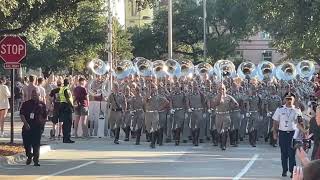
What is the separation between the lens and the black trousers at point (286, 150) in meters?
13.8

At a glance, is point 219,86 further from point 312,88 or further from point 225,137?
point 312,88

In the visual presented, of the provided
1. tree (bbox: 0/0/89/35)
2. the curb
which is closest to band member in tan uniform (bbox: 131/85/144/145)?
tree (bbox: 0/0/89/35)

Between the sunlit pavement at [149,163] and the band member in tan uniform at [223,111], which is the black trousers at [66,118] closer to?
the sunlit pavement at [149,163]

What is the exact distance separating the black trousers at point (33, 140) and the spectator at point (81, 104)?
6.34 m

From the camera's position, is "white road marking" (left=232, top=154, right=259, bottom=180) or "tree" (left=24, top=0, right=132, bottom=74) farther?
"tree" (left=24, top=0, right=132, bottom=74)

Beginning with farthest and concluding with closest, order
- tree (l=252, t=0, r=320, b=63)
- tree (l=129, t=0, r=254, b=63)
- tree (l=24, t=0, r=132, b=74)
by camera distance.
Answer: tree (l=129, t=0, r=254, b=63) < tree (l=24, t=0, r=132, b=74) < tree (l=252, t=0, r=320, b=63)

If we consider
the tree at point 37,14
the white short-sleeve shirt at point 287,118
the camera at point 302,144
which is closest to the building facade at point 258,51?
the tree at point 37,14

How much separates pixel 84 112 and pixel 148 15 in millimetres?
81836

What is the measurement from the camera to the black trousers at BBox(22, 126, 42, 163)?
15.3 metres

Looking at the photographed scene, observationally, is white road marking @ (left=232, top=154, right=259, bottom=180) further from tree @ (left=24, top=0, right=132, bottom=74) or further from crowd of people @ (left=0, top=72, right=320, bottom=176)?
tree @ (left=24, top=0, right=132, bottom=74)

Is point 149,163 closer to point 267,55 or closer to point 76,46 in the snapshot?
point 76,46

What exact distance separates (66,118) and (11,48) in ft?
11.6

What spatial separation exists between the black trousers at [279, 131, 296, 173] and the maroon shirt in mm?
9104

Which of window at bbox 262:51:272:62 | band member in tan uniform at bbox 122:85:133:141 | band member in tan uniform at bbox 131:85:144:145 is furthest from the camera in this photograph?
window at bbox 262:51:272:62
